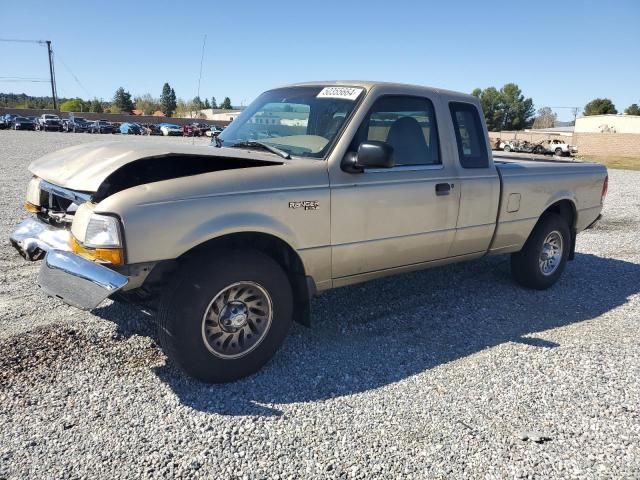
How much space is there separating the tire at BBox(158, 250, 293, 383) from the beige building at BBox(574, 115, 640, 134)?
61642 millimetres

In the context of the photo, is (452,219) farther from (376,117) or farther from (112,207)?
(112,207)

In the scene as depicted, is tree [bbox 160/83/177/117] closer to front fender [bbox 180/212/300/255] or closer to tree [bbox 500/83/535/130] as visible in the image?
tree [bbox 500/83/535/130]

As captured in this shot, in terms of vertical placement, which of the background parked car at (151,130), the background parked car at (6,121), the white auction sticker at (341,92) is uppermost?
the background parked car at (6,121)

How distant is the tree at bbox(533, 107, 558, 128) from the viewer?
351 feet

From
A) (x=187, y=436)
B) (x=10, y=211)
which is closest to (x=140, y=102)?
(x=10, y=211)

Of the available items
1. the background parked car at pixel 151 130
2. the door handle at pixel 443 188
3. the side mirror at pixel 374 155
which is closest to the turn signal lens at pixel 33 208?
the side mirror at pixel 374 155

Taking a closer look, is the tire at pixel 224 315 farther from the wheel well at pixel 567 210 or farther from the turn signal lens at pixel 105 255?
the wheel well at pixel 567 210

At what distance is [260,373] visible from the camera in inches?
140

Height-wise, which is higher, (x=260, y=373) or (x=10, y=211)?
(x=10, y=211)

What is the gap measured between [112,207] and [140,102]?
114304 millimetres

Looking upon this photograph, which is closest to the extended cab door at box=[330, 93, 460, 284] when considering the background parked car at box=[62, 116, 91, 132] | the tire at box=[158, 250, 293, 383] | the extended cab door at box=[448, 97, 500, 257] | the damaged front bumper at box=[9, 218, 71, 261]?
the extended cab door at box=[448, 97, 500, 257]

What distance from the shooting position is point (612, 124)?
192 feet

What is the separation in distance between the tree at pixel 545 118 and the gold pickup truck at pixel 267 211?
112 meters

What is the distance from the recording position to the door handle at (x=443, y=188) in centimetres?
432
